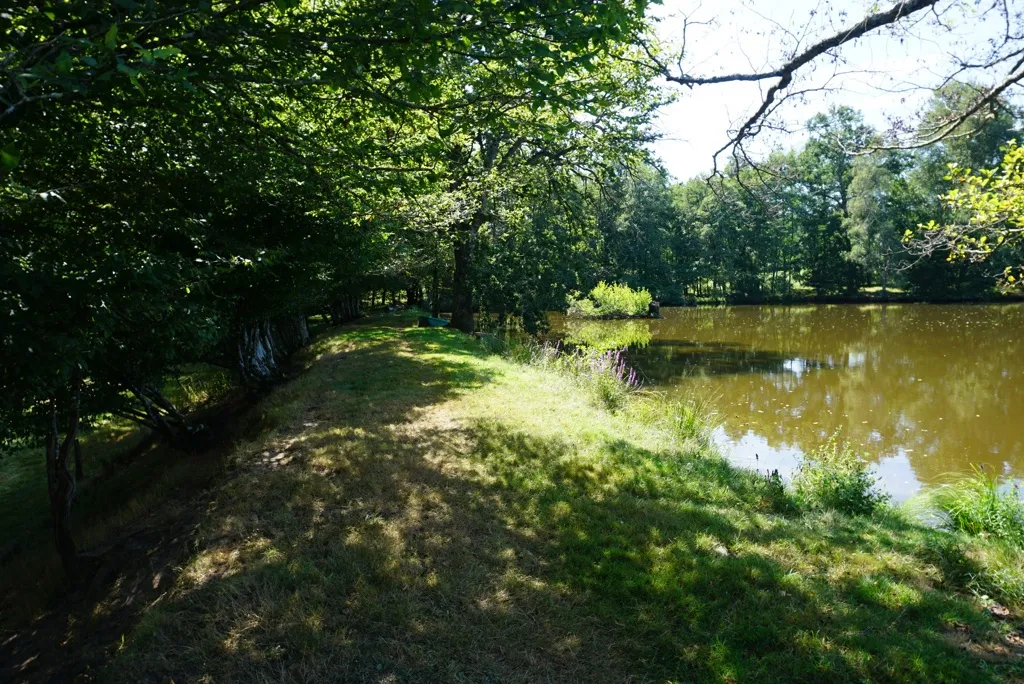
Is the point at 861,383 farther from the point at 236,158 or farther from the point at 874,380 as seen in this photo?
the point at 236,158

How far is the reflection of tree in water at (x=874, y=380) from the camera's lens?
404 inches

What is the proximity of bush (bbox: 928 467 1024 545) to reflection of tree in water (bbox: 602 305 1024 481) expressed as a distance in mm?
2606

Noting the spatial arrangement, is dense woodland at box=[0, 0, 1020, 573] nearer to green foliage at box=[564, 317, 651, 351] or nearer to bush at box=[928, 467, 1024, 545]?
bush at box=[928, 467, 1024, 545]

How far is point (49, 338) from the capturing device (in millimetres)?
3578

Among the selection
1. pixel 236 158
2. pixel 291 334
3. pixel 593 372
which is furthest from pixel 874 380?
pixel 291 334

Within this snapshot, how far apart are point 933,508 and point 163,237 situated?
9855 millimetres

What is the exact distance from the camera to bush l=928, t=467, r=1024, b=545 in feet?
17.7

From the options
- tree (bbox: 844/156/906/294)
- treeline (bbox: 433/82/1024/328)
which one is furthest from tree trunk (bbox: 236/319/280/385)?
tree (bbox: 844/156/906/294)

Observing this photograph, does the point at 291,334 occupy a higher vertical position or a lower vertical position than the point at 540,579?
higher

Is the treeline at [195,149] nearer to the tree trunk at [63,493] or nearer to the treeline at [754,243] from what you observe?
the tree trunk at [63,493]

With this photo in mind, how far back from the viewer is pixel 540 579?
3.79m

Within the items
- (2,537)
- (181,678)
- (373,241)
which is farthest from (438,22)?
(2,537)

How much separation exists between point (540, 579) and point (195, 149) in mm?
6024

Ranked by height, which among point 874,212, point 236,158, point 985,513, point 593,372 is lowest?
point 985,513
